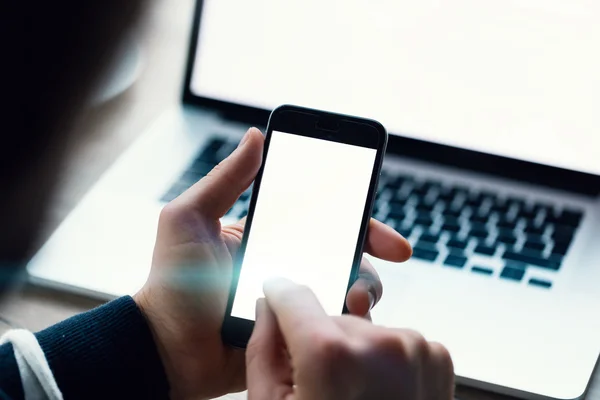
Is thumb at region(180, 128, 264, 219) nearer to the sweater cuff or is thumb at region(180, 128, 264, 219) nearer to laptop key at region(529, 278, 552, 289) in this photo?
the sweater cuff

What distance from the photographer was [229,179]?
0.41 metres

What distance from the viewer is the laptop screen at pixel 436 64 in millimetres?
555

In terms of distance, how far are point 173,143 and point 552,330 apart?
0.34 m

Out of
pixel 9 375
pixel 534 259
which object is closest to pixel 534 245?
pixel 534 259

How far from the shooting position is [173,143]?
2.00 feet

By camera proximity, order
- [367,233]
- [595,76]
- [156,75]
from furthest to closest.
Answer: [156,75] → [595,76] → [367,233]

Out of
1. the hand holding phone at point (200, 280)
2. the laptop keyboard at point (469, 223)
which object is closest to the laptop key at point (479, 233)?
the laptop keyboard at point (469, 223)

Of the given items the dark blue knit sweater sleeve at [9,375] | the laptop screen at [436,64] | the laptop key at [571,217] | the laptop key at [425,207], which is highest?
the laptop screen at [436,64]

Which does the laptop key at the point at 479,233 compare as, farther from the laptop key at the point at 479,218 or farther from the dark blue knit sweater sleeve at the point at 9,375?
the dark blue knit sweater sleeve at the point at 9,375

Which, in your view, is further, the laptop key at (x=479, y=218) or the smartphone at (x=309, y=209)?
the laptop key at (x=479, y=218)

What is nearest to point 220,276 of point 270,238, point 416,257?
point 270,238

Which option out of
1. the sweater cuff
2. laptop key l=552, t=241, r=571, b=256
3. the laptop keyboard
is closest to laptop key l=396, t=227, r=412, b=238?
the laptop keyboard

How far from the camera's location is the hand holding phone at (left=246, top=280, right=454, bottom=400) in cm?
28

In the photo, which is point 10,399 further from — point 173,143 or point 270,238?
point 173,143
